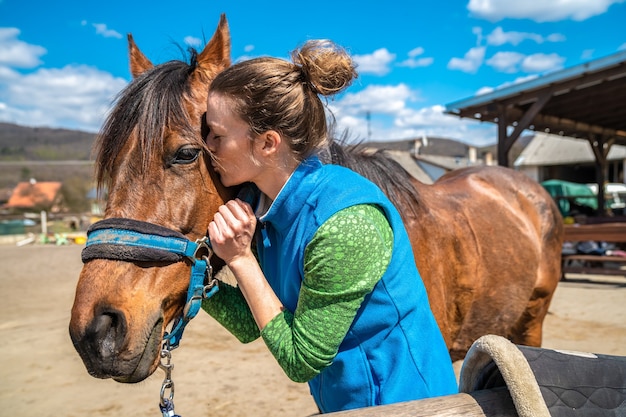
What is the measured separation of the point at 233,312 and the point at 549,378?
999mm

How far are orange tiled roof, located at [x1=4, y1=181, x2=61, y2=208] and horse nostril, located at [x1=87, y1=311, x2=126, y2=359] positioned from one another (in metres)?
54.1

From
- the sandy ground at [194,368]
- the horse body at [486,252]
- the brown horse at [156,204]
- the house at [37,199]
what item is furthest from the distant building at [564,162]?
the house at [37,199]

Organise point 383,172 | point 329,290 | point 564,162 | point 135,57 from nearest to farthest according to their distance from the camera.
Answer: point 329,290 → point 135,57 → point 383,172 → point 564,162

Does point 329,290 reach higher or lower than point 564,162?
lower

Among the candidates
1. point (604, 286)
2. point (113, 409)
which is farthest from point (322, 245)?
point (604, 286)

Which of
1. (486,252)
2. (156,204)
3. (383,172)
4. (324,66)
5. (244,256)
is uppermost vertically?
(324,66)

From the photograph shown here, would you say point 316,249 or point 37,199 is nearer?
point 316,249

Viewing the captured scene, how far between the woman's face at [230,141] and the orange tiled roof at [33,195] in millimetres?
54042

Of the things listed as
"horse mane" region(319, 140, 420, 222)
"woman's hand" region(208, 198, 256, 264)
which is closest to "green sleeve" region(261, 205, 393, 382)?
"woman's hand" region(208, 198, 256, 264)

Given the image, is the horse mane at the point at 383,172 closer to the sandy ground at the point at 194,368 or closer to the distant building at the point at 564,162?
the sandy ground at the point at 194,368

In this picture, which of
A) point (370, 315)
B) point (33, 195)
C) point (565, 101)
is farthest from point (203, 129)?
point (33, 195)

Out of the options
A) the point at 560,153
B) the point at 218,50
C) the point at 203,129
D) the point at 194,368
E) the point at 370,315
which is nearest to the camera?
the point at 370,315

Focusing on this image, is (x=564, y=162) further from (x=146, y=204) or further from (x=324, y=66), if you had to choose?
(x=146, y=204)

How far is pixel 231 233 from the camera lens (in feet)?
4.26
